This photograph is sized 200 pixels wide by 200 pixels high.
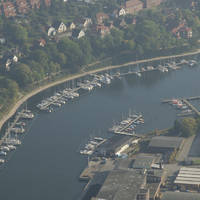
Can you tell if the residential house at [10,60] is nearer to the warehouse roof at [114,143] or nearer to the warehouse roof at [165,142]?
the warehouse roof at [114,143]

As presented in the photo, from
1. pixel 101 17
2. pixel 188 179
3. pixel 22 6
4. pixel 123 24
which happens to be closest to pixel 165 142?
pixel 188 179

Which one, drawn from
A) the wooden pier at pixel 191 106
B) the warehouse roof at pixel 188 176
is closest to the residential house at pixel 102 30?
the wooden pier at pixel 191 106

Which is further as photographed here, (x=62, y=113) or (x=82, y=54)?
(x=82, y=54)

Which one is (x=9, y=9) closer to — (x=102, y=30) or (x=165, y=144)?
(x=102, y=30)

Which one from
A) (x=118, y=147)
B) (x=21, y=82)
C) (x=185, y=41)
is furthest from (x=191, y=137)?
(x=185, y=41)

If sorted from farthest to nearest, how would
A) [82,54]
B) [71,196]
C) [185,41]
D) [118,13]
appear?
[118,13] < [185,41] < [82,54] < [71,196]

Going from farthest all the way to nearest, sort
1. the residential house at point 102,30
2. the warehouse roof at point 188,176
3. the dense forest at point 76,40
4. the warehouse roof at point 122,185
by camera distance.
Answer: the residential house at point 102,30 → the dense forest at point 76,40 → the warehouse roof at point 188,176 → the warehouse roof at point 122,185

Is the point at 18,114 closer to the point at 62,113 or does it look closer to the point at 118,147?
the point at 62,113
